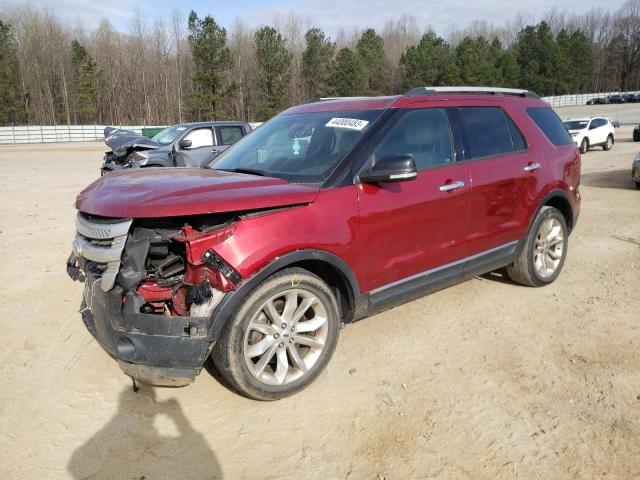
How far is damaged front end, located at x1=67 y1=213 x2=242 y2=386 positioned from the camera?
8.85 feet

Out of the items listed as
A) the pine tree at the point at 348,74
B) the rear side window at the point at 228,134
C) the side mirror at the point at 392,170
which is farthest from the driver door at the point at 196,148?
the pine tree at the point at 348,74

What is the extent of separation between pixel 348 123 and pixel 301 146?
15.7 inches

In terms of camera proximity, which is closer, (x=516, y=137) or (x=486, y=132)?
(x=486, y=132)

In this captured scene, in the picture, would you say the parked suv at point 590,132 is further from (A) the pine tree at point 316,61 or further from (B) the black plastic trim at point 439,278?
(A) the pine tree at point 316,61

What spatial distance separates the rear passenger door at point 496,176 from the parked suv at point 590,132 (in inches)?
750

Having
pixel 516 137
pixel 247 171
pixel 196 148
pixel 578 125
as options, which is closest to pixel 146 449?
pixel 247 171

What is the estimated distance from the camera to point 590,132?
21.4 metres

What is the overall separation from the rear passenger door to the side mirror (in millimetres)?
1023

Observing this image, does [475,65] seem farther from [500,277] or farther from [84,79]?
[500,277]

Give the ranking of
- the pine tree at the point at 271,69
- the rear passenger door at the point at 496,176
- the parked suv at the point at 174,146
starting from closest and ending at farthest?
the rear passenger door at the point at 496,176, the parked suv at the point at 174,146, the pine tree at the point at 271,69

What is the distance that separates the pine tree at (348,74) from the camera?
62594mm

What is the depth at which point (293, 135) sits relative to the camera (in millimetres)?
3949

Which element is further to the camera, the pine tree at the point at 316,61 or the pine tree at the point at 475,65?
the pine tree at the point at 475,65

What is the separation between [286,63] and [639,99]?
53.3m
